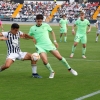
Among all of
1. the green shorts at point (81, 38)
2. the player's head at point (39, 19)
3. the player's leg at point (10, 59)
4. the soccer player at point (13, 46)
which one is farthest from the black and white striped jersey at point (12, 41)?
the green shorts at point (81, 38)

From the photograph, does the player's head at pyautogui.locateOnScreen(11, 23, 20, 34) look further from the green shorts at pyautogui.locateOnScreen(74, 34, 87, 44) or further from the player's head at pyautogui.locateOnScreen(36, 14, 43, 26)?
the green shorts at pyautogui.locateOnScreen(74, 34, 87, 44)

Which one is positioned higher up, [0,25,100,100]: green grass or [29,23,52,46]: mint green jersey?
[29,23,52,46]: mint green jersey

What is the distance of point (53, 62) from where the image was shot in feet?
62.5

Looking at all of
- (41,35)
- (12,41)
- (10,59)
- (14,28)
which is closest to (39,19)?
(41,35)

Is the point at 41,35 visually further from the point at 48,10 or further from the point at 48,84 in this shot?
the point at 48,10

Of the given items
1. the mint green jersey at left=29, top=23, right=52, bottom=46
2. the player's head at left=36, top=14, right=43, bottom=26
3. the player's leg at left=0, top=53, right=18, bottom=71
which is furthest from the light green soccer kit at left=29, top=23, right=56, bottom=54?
the player's leg at left=0, top=53, right=18, bottom=71

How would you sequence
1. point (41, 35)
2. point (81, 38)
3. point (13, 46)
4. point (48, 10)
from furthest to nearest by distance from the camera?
point (48, 10), point (81, 38), point (41, 35), point (13, 46)

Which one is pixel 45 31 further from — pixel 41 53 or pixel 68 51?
pixel 68 51

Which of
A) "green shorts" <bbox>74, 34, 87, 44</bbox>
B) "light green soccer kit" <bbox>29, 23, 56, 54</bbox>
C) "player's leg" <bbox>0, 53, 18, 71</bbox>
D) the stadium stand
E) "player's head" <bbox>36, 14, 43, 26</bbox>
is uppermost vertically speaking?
"player's head" <bbox>36, 14, 43, 26</bbox>

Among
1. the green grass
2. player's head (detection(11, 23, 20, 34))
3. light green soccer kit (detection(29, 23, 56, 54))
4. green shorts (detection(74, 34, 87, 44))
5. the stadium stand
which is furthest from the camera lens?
the stadium stand

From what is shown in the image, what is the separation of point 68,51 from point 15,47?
33.9 ft

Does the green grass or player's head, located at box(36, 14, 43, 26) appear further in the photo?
player's head, located at box(36, 14, 43, 26)

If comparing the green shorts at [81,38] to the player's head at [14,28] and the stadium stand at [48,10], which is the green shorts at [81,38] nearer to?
the player's head at [14,28]

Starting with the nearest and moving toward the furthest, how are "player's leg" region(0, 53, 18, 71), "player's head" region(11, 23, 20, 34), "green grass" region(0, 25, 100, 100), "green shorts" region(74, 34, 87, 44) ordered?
"green grass" region(0, 25, 100, 100) < "player's head" region(11, 23, 20, 34) < "player's leg" region(0, 53, 18, 71) < "green shorts" region(74, 34, 87, 44)
